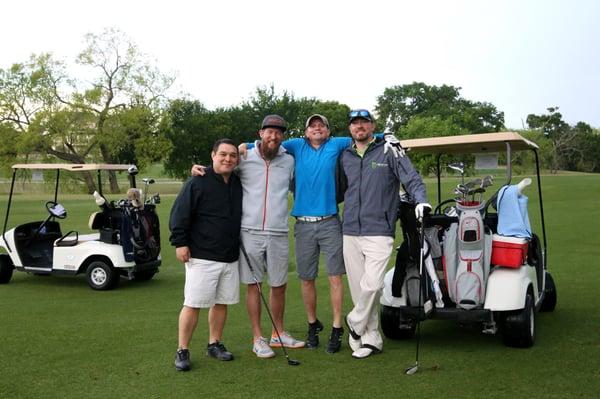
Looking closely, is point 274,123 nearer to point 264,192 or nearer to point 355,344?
point 264,192

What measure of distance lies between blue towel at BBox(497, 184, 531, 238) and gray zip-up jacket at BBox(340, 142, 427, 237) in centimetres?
77

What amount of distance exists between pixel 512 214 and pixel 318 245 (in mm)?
1461

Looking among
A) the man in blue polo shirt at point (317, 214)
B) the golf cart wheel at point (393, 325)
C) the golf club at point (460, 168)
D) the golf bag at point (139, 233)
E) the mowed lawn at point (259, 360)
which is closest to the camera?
the mowed lawn at point (259, 360)

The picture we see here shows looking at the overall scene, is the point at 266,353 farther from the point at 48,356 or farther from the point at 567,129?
the point at 567,129

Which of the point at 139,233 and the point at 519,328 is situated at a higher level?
the point at 139,233

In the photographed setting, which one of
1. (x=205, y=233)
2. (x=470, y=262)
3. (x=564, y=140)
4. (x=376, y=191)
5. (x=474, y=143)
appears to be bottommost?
(x=470, y=262)

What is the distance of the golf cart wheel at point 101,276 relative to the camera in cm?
833

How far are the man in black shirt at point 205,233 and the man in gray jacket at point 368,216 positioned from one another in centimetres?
87

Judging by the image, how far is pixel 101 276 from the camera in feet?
27.6

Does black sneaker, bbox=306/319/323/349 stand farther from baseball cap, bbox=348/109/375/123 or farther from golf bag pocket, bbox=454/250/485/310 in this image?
baseball cap, bbox=348/109/375/123

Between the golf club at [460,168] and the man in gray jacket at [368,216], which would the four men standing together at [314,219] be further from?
the golf club at [460,168]

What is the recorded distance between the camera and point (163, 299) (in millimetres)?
7715

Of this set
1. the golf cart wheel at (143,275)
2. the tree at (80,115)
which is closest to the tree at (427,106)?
the tree at (80,115)

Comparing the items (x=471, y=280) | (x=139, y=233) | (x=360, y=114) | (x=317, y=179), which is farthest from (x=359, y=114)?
(x=139, y=233)
